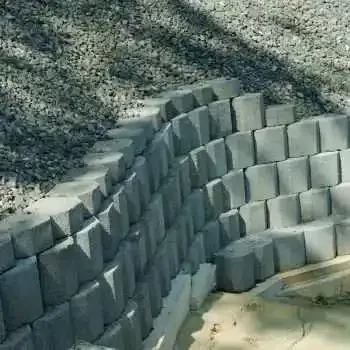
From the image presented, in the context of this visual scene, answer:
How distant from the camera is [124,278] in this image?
419cm

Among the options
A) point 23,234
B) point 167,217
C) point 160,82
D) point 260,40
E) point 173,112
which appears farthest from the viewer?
point 260,40

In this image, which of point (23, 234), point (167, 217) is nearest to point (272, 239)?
point (167, 217)

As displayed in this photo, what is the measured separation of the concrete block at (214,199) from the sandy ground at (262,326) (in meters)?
0.62

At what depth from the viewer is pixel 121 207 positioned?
4.24 m

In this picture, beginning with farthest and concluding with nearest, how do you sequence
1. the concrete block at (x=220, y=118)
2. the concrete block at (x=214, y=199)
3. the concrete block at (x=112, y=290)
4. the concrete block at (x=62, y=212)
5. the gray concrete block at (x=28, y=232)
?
the concrete block at (x=220, y=118) < the concrete block at (x=214, y=199) < the concrete block at (x=112, y=290) < the concrete block at (x=62, y=212) < the gray concrete block at (x=28, y=232)

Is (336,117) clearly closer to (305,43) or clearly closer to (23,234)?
(305,43)

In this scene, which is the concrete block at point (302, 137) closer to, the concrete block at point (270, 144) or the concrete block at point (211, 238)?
the concrete block at point (270, 144)

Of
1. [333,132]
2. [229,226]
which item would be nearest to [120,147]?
[229,226]

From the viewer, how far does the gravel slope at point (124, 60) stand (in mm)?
4574

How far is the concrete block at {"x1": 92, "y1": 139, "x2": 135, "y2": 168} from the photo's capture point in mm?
4535

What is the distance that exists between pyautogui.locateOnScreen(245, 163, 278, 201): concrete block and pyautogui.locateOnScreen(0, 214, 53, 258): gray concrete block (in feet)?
9.48

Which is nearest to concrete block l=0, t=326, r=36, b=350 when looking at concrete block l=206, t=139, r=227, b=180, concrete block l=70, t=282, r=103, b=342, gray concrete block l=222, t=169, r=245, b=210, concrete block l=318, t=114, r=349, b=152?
concrete block l=70, t=282, r=103, b=342

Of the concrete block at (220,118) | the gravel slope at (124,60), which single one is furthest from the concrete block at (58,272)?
the concrete block at (220,118)

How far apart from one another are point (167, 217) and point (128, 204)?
78cm
